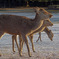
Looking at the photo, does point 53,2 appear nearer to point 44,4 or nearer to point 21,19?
point 44,4

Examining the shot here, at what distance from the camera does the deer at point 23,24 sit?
5427 mm

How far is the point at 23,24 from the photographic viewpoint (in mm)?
5566

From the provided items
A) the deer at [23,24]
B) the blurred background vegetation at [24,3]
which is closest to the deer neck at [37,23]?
the deer at [23,24]

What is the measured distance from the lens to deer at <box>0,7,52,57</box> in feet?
17.8

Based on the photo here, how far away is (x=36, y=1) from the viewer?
4581cm

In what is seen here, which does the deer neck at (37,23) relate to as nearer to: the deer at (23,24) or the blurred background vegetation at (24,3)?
the deer at (23,24)

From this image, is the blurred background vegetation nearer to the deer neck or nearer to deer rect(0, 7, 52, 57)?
deer rect(0, 7, 52, 57)

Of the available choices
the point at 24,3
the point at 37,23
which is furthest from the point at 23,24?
the point at 24,3

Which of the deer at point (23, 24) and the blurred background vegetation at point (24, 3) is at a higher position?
the deer at point (23, 24)

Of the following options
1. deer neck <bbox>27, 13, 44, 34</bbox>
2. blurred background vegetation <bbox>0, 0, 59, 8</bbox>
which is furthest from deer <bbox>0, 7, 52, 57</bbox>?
blurred background vegetation <bbox>0, 0, 59, 8</bbox>

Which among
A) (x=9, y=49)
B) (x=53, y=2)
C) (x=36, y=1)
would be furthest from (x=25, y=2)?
(x=9, y=49)

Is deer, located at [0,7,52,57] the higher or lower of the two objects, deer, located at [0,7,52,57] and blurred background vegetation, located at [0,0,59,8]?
the higher

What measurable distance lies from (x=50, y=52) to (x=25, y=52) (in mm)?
798

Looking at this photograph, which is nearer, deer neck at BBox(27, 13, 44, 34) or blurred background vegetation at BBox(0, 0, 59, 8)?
deer neck at BBox(27, 13, 44, 34)
